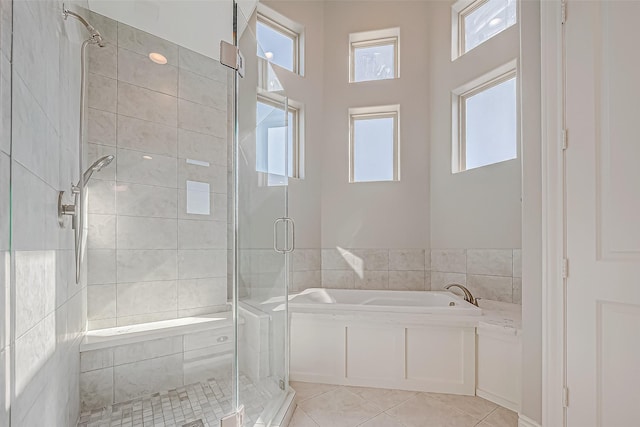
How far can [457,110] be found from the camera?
127 inches

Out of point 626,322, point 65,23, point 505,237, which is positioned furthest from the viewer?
point 505,237

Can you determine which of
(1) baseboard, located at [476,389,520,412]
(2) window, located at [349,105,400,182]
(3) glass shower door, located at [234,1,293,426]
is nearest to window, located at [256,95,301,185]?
(3) glass shower door, located at [234,1,293,426]

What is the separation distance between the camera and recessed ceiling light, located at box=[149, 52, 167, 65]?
2195 mm

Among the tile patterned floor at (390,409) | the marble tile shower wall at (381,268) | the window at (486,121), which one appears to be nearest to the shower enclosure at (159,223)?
the tile patterned floor at (390,409)

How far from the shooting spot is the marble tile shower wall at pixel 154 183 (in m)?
1.98

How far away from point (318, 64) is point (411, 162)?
1.47 meters

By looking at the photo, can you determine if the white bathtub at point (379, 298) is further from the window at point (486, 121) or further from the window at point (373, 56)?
the window at point (373, 56)

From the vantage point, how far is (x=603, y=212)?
1386mm

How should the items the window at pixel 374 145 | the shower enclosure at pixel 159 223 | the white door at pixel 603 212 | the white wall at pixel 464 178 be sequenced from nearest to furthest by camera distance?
the white door at pixel 603 212
the shower enclosure at pixel 159 223
the white wall at pixel 464 178
the window at pixel 374 145

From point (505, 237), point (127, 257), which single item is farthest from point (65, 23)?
point (505, 237)

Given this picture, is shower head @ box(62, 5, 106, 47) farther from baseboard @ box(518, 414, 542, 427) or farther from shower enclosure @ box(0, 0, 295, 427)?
baseboard @ box(518, 414, 542, 427)

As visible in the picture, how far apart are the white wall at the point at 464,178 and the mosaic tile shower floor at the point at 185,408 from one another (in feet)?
7.12

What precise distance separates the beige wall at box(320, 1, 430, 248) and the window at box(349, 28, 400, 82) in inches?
3.3

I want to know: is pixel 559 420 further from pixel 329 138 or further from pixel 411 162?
pixel 329 138
